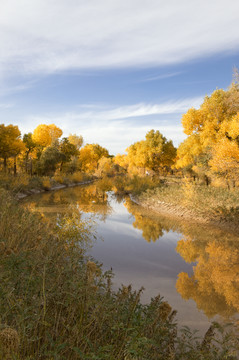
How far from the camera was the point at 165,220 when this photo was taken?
12.8m

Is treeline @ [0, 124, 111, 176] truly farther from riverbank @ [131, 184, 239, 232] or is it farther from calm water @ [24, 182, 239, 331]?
calm water @ [24, 182, 239, 331]

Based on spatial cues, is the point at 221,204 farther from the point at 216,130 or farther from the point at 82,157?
the point at 82,157

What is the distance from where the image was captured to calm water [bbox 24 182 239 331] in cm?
464

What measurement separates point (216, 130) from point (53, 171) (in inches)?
1004

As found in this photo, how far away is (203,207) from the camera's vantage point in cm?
1270

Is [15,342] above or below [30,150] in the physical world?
below

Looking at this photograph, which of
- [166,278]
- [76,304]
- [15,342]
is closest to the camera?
[15,342]

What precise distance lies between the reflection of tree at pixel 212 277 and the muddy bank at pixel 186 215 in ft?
7.09

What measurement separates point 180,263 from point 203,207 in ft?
21.1

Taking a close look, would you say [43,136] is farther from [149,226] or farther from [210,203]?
[210,203]

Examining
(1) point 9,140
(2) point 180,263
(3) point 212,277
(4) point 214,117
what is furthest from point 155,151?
(3) point 212,277

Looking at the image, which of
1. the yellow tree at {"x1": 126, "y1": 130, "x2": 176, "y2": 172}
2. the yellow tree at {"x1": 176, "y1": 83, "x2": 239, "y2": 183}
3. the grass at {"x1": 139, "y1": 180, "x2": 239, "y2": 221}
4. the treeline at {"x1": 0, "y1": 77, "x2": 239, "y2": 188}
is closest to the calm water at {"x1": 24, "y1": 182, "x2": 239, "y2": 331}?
the grass at {"x1": 139, "y1": 180, "x2": 239, "y2": 221}

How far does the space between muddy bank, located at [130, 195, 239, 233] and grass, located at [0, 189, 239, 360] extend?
322 inches

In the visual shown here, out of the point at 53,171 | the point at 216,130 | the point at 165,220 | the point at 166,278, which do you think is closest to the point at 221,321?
the point at 166,278
